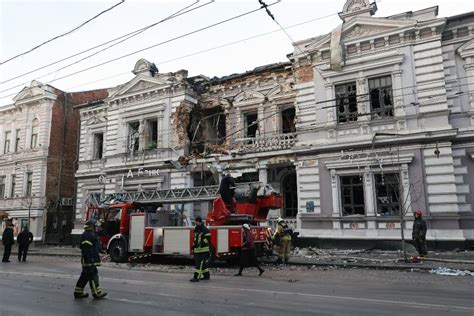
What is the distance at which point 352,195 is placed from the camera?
19922 millimetres

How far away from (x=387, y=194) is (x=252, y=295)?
1255 cm

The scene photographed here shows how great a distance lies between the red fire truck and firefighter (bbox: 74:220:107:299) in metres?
6.47

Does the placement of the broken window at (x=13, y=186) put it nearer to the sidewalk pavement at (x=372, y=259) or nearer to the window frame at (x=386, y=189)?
the sidewalk pavement at (x=372, y=259)

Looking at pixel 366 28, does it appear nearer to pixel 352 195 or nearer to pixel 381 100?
pixel 381 100

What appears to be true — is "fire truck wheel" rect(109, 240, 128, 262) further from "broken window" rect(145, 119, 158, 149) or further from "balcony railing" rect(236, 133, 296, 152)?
"broken window" rect(145, 119, 158, 149)

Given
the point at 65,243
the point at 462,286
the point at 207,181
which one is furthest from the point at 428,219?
the point at 65,243

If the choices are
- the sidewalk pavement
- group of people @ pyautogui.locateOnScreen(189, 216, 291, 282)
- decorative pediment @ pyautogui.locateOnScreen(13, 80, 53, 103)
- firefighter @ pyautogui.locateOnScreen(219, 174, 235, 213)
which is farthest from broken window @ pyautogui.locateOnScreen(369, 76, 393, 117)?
decorative pediment @ pyautogui.locateOnScreen(13, 80, 53, 103)

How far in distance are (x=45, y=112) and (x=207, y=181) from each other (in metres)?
16.2

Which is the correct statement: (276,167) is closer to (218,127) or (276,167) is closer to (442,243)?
(218,127)

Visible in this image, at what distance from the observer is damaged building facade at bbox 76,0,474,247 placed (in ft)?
59.8

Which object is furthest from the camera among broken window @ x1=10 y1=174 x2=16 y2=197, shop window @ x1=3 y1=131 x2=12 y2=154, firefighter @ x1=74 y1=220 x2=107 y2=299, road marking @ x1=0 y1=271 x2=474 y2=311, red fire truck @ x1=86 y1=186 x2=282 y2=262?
shop window @ x1=3 y1=131 x2=12 y2=154

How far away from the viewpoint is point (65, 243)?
31344 millimetres

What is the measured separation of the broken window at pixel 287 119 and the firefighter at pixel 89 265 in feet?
54.1

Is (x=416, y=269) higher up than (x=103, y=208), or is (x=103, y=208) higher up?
(x=103, y=208)
